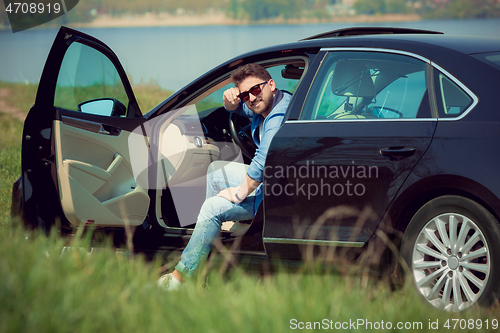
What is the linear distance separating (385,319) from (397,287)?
686 mm

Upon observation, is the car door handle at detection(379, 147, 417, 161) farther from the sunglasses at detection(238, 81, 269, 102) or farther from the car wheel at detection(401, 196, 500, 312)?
the sunglasses at detection(238, 81, 269, 102)

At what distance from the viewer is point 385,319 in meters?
2.20

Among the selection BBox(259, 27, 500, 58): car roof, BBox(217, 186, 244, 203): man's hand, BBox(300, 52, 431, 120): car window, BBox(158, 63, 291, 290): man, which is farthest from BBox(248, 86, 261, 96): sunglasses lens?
BBox(217, 186, 244, 203): man's hand

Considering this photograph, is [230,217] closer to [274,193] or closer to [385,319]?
[274,193]

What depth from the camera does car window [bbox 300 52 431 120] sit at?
290 centimetres

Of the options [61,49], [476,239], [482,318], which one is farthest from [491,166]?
[61,49]

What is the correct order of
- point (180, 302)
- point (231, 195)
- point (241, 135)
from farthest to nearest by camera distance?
point (241, 135) < point (231, 195) < point (180, 302)

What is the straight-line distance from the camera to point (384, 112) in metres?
2.98

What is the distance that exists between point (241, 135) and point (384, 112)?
5.22 feet

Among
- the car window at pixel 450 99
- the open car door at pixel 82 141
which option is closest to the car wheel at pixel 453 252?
the car window at pixel 450 99

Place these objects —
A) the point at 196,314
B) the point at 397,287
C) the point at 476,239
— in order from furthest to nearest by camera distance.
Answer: the point at 397,287 < the point at 476,239 < the point at 196,314

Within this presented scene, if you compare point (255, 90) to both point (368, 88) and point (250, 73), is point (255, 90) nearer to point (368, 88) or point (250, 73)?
point (250, 73)

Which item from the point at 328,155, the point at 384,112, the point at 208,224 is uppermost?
the point at 384,112

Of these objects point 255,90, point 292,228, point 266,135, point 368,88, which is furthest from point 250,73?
point 292,228
